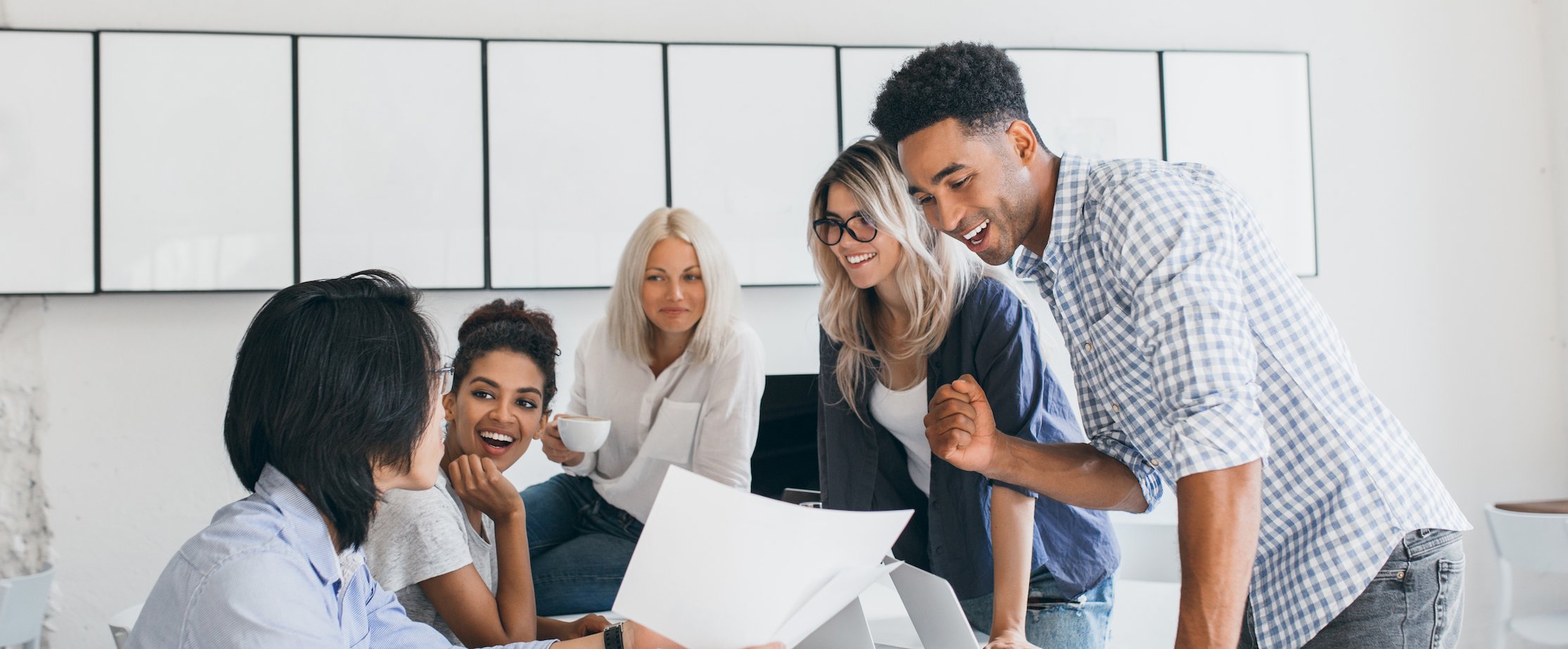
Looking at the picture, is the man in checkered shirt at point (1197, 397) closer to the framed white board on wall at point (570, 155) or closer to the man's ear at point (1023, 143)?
the man's ear at point (1023, 143)

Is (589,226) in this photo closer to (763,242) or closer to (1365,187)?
(763,242)

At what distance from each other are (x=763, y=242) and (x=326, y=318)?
2.04 meters

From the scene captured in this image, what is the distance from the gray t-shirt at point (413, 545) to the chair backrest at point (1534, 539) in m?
2.55

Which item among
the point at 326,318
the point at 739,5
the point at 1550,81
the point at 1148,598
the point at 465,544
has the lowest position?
the point at 1148,598

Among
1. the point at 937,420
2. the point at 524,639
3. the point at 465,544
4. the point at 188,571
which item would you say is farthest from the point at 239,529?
the point at 937,420

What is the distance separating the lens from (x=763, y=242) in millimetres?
3039

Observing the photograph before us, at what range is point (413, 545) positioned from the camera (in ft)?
4.88

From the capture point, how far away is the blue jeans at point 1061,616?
1.57 metres

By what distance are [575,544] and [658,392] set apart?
448 millimetres

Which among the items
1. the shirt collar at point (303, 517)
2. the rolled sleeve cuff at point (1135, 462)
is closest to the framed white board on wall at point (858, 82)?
the rolled sleeve cuff at point (1135, 462)

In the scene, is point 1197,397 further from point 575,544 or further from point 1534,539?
point 1534,539

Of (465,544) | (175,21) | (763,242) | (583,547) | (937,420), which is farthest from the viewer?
(763,242)

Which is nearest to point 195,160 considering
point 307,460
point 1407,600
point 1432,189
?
point 307,460

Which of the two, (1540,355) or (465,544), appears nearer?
(465,544)
